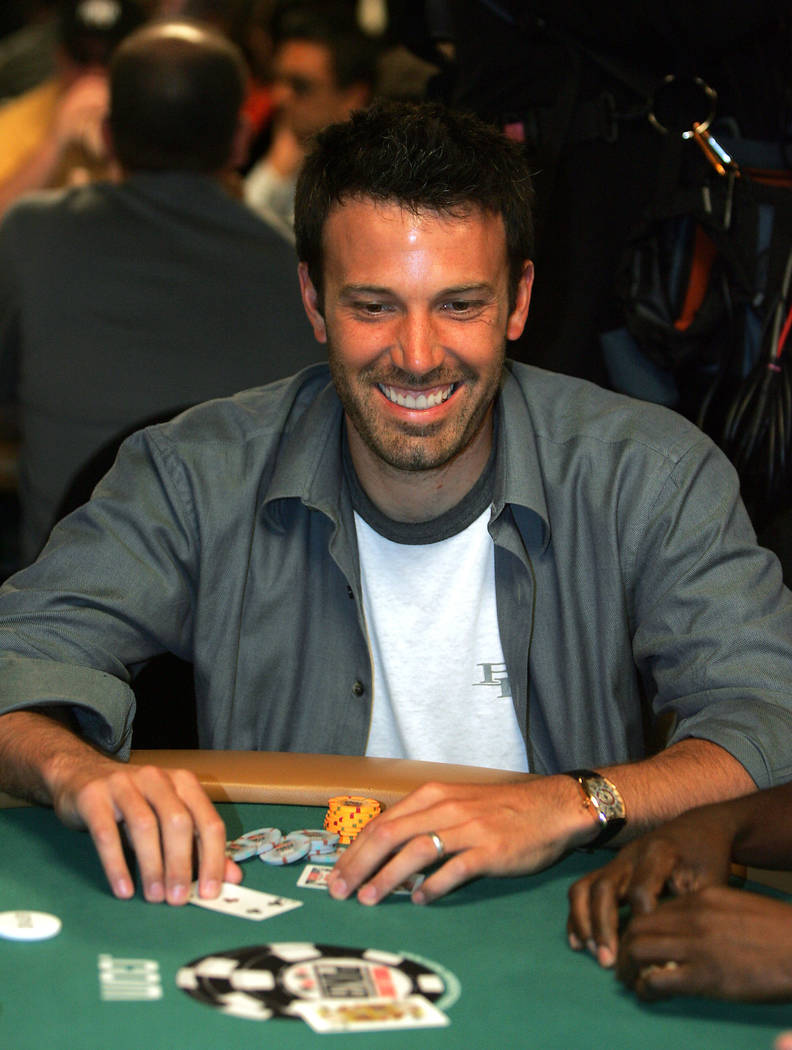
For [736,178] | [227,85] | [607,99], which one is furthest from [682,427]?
[227,85]

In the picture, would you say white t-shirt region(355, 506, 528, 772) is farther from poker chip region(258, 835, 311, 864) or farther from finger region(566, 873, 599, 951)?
finger region(566, 873, 599, 951)

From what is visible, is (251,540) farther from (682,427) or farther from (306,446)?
(682,427)

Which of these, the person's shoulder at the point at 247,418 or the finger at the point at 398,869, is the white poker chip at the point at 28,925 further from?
the person's shoulder at the point at 247,418

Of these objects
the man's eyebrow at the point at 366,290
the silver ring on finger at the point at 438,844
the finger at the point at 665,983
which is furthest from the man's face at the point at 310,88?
the finger at the point at 665,983

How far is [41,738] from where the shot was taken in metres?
1.67

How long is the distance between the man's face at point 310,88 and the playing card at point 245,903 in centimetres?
405

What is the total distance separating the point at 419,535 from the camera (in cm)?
209

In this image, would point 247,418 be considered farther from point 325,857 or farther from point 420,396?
point 325,857

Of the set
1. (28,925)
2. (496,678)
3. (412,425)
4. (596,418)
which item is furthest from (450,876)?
(596,418)

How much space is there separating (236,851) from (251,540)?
678 millimetres

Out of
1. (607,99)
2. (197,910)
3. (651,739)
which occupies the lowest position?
(651,739)

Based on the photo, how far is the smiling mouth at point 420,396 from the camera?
202cm

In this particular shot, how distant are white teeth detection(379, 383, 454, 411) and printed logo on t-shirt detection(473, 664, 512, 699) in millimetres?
374

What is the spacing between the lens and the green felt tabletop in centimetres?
111
